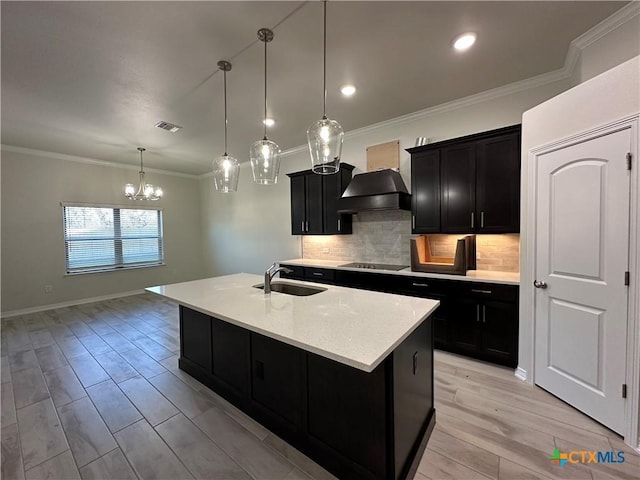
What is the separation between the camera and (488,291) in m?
2.66

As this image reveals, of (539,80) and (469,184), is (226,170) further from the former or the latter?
(539,80)

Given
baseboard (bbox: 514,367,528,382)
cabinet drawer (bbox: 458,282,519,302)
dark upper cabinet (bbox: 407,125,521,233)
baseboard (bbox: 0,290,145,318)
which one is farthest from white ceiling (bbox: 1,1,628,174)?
baseboard (bbox: 0,290,145,318)

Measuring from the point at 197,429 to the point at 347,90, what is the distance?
11.2ft

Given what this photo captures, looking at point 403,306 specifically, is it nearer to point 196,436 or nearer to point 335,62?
point 196,436

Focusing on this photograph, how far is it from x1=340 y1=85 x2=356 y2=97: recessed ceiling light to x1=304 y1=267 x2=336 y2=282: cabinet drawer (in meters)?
2.27

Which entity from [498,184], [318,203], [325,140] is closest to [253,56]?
[325,140]

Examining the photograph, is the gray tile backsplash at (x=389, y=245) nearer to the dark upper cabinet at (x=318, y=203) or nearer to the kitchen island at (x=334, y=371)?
the dark upper cabinet at (x=318, y=203)

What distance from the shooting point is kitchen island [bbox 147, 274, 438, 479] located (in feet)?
4.37

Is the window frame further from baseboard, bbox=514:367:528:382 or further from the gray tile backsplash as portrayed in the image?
baseboard, bbox=514:367:528:382

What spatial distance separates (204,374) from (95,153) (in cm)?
501

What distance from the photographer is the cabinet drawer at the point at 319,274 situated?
3.85 meters

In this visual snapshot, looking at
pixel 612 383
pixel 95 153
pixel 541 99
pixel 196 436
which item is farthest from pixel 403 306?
pixel 95 153

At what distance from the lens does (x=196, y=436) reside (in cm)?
184

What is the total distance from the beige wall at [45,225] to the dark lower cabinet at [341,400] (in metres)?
4.98
